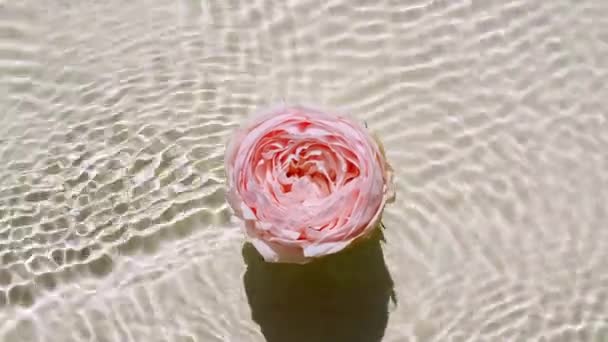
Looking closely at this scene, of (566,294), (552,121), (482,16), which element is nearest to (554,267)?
(566,294)

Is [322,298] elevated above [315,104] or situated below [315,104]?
below

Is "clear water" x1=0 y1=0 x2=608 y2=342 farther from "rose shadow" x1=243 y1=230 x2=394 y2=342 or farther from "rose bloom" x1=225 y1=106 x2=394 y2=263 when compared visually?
"rose bloom" x1=225 y1=106 x2=394 y2=263

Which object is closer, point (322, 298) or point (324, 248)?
point (324, 248)

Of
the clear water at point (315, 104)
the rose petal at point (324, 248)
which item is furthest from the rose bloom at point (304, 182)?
the clear water at point (315, 104)

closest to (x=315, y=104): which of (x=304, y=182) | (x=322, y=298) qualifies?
(x=304, y=182)

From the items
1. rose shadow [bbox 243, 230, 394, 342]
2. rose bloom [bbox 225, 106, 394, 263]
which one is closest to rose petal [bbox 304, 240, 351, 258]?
rose bloom [bbox 225, 106, 394, 263]

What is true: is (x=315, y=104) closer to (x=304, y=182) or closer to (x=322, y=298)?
(x=304, y=182)
